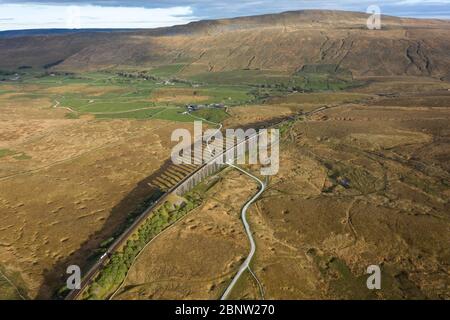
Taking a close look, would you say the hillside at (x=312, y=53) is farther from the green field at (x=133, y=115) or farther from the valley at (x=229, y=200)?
the green field at (x=133, y=115)

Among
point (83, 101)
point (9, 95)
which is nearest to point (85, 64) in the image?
point (9, 95)

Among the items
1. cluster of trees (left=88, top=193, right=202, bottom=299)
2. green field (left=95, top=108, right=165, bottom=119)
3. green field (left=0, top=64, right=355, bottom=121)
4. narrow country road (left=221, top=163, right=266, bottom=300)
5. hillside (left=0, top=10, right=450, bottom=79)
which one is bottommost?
narrow country road (left=221, top=163, right=266, bottom=300)

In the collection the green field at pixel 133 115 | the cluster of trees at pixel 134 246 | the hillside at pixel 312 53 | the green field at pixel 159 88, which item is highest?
the hillside at pixel 312 53

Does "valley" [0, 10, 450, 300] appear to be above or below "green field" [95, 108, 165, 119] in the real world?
below

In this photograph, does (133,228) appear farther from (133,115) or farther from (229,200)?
(133,115)

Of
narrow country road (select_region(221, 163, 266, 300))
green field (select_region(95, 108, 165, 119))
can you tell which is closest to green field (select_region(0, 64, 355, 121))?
green field (select_region(95, 108, 165, 119))

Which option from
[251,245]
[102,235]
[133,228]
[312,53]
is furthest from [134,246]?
[312,53]

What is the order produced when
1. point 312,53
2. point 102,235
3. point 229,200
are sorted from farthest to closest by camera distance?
1. point 312,53
2. point 229,200
3. point 102,235

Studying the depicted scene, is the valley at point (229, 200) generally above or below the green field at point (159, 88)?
below

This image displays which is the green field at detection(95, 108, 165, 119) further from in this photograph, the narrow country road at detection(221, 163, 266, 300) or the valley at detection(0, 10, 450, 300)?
the narrow country road at detection(221, 163, 266, 300)

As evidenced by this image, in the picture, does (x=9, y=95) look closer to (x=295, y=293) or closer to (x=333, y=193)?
(x=333, y=193)

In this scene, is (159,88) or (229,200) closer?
(229,200)

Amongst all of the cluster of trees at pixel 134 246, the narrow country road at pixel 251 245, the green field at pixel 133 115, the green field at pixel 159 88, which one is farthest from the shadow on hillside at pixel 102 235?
the green field at pixel 159 88
